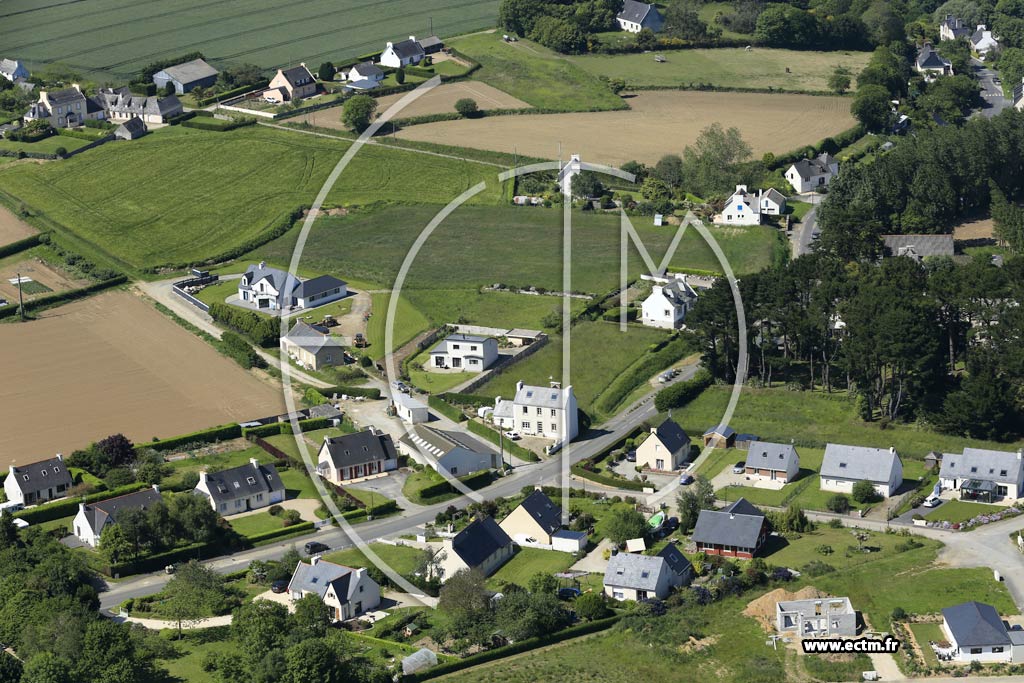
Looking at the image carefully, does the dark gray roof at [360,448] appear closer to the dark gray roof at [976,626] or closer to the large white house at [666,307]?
the large white house at [666,307]

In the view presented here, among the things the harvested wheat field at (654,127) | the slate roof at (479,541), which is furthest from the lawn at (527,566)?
the harvested wheat field at (654,127)

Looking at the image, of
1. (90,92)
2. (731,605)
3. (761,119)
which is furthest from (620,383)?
(90,92)

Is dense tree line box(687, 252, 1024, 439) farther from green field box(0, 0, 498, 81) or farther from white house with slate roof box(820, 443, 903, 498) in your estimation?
green field box(0, 0, 498, 81)

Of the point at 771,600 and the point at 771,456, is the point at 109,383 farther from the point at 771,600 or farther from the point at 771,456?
the point at 771,600

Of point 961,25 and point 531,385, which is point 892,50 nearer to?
point 961,25

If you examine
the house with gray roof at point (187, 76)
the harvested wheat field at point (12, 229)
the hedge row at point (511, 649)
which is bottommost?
the harvested wheat field at point (12, 229)

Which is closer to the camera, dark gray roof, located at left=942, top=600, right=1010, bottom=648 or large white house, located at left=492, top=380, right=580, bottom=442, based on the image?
dark gray roof, located at left=942, top=600, right=1010, bottom=648

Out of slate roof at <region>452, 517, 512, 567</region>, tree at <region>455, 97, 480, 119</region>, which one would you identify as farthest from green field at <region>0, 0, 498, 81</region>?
slate roof at <region>452, 517, 512, 567</region>
